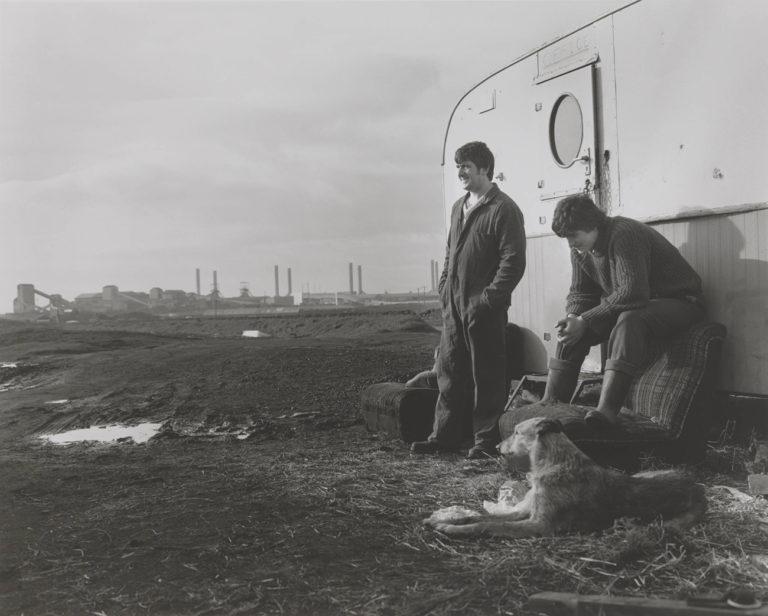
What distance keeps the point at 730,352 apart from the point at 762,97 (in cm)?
157

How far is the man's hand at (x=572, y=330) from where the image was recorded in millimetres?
4844

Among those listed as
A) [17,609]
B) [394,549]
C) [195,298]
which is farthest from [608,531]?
[195,298]

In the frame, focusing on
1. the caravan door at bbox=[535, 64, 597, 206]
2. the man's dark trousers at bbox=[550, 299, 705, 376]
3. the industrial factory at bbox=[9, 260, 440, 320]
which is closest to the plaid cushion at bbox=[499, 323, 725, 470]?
the man's dark trousers at bbox=[550, 299, 705, 376]

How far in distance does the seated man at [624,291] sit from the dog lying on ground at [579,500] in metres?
0.82

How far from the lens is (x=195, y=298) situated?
2280 inches

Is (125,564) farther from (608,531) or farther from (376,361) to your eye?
(376,361)

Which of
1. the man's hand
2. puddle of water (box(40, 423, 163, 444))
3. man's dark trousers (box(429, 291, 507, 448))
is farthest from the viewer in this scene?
puddle of water (box(40, 423, 163, 444))

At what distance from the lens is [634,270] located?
4.63 m

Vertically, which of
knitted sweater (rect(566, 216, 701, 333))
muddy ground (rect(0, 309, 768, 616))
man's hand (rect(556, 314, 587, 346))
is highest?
knitted sweater (rect(566, 216, 701, 333))

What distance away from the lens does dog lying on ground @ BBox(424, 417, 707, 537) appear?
350 centimetres

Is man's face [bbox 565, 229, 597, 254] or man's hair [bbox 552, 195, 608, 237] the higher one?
man's hair [bbox 552, 195, 608, 237]

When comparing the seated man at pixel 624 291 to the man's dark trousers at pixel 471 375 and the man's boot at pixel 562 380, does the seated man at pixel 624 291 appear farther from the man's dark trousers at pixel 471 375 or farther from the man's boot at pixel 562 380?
the man's dark trousers at pixel 471 375

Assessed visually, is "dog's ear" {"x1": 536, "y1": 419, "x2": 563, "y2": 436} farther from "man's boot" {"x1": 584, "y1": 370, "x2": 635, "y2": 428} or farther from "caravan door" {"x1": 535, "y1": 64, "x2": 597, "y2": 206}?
"caravan door" {"x1": 535, "y1": 64, "x2": 597, "y2": 206}

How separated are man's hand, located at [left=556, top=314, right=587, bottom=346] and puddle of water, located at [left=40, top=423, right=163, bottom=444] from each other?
177 inches
